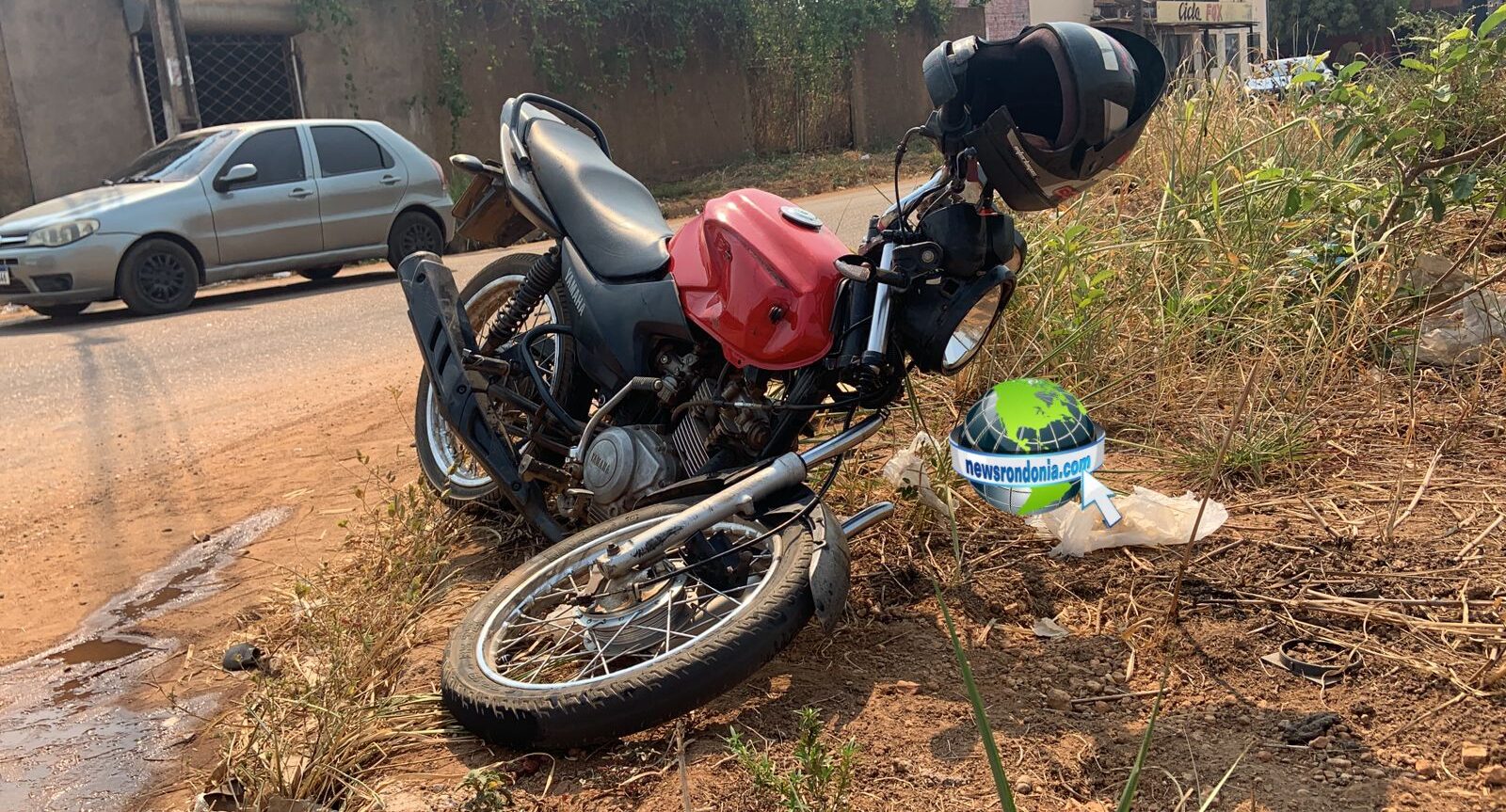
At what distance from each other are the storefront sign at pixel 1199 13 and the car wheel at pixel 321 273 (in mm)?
22254

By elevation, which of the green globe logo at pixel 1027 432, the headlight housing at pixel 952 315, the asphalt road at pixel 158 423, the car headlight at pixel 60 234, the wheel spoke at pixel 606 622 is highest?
the headlight housing at pixel 952 315

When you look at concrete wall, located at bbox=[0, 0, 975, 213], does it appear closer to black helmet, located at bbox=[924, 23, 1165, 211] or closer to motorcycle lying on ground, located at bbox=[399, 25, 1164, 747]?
motorcycle lying on ground, located at bbox=[399, 25, 1164, 747]

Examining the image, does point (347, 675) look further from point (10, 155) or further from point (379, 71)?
point (379, 71)

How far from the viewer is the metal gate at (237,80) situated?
15.2 meters

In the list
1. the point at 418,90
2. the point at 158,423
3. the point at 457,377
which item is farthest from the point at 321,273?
the point at 457,377

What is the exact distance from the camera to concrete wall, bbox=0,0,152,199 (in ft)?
45.4

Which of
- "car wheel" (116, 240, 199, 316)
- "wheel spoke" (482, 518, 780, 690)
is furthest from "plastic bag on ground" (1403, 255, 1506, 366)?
"car wheel" (116, 240, 199, 316)

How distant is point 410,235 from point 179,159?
204 centimetres

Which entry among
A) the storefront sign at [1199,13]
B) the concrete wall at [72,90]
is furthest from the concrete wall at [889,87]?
the concrete wall at [72,90]

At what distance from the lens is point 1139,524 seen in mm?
2854

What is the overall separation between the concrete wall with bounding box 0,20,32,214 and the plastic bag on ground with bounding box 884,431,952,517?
13755 millimetres

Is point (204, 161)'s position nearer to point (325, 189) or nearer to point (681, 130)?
point (325, 189)

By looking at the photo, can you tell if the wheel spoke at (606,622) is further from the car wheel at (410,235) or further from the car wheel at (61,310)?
the car wheel at (410,235)

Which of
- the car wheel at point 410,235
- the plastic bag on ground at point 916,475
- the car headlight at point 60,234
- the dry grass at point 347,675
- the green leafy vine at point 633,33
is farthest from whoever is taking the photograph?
the green leafy vine at point 633,33
